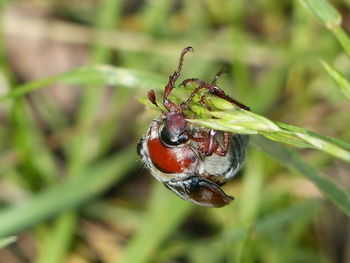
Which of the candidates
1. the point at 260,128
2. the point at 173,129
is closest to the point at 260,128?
the point at 260,128

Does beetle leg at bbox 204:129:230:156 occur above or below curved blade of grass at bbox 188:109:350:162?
above

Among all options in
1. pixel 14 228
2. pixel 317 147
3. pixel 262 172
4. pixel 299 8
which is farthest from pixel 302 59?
pixel 317 147

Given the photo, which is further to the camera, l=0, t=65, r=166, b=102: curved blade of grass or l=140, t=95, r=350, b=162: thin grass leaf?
l=0, t=65, r=166, b=102: curved blade of grass

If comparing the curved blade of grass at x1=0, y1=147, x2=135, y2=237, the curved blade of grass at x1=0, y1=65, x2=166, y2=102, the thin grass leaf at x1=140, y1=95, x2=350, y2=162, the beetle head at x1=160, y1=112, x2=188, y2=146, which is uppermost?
the curved blade of grass at x1=0, y1=147, x2=135, y2=237

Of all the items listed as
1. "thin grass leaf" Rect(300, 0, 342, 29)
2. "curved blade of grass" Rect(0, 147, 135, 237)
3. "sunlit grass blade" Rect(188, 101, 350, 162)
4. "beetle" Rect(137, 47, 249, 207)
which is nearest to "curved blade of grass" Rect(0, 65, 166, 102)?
"beetle" Rect(137, 47, 249, 207)

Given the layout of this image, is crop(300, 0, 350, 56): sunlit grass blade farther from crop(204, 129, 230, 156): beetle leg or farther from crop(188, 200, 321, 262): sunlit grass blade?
crop(188, 200, 321, 262): sunlit grass blade

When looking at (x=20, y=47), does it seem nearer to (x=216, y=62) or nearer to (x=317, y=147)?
(x=216, y=62)
